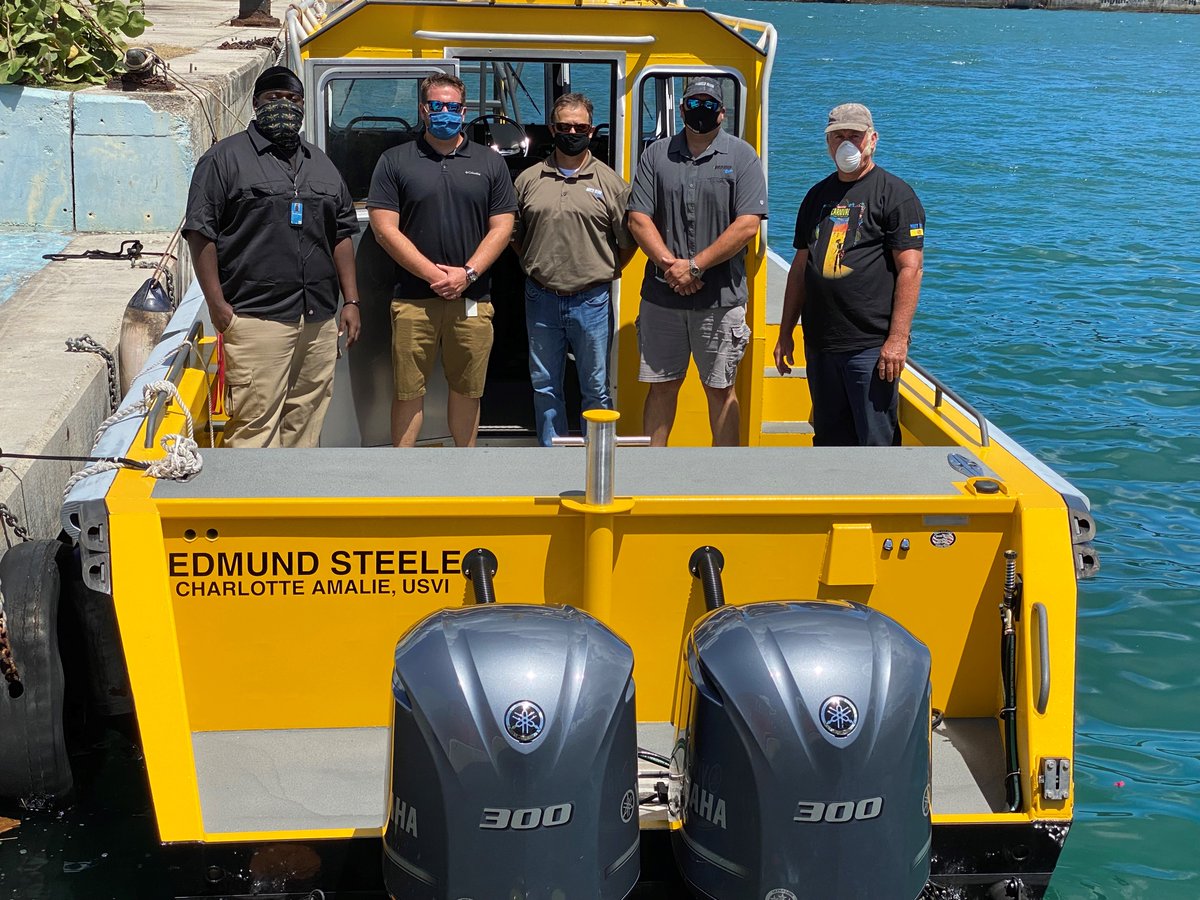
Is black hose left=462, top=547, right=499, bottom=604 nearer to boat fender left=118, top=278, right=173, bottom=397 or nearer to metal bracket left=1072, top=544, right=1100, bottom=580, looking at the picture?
metal bracket left=1072, top=544, right=1100, bottom=580

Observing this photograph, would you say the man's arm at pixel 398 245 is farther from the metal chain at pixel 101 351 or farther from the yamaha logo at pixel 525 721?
the yamaha logo at pixel 525 721

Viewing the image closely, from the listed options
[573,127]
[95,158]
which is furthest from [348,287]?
[95,158]

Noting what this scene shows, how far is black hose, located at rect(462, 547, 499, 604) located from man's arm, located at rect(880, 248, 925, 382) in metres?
1.99

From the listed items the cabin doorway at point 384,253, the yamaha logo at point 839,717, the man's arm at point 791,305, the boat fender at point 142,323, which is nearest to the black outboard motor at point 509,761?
the yamaha logo at point 839,717

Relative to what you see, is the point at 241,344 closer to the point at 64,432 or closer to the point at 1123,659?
the point at 64,432

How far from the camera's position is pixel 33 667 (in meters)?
4.55

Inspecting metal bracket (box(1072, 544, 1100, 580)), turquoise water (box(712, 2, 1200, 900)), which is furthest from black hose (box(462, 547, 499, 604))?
turquoise water (box(712, 2, 1200, 900))

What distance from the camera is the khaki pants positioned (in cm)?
534

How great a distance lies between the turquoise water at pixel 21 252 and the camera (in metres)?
8.17

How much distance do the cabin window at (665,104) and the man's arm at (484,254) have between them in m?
0.90

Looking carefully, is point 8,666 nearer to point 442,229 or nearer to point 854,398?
point 442,229

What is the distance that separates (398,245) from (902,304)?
2.00 meters

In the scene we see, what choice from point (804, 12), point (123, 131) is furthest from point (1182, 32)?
point (123, 131)

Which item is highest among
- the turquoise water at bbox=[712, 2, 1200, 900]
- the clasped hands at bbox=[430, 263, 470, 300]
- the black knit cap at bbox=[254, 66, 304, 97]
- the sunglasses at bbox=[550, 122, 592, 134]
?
the black knit cap at bbox=[254, 66, 304, 97]
